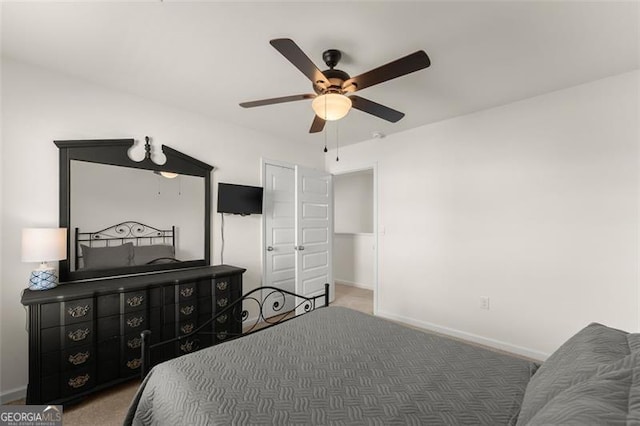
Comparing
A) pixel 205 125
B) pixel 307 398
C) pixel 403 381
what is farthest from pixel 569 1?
pixel 205 125

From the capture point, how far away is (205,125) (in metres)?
3.11

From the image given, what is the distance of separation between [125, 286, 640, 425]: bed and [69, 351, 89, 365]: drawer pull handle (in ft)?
3.48

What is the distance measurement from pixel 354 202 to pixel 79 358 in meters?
4.87

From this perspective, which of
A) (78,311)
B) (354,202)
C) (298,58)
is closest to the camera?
(298,58)

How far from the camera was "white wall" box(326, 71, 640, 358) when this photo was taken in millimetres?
2311

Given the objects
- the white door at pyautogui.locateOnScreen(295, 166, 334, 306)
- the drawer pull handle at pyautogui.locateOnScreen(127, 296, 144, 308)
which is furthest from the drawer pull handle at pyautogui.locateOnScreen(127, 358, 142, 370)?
the white door at pyautogui.locateOnScreen(295, 166, 334, 306)

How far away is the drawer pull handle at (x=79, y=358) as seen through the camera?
1.91m

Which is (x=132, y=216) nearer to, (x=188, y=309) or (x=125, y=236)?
(x=125, y=236)

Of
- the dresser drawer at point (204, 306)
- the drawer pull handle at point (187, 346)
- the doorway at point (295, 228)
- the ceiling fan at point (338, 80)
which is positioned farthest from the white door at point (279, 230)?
the ceiling fan at point (338, 80)

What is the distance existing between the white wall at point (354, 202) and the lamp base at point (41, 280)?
14.6 ft

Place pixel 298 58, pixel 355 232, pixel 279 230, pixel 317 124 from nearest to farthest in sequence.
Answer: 1. pixel 298 58
2. pixel 317 124
3. pixel 279 230
4. pixel 355 232

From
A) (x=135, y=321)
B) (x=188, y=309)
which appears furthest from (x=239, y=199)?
(x=135, y=321)

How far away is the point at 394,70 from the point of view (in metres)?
1.61

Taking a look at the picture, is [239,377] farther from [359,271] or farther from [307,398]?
[359,271]
